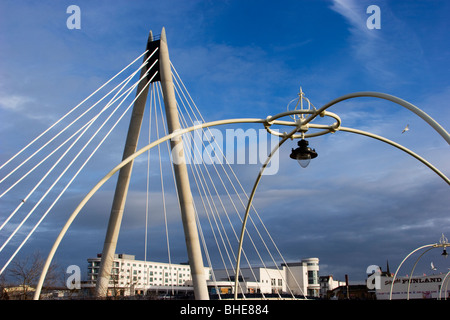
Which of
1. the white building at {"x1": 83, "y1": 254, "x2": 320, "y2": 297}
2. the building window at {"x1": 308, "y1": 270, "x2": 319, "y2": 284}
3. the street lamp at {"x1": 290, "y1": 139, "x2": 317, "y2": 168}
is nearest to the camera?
the street lamp at {"x1": 290, "y1": 139, "x2": 317, "y2": 168}

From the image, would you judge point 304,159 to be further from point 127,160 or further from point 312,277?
point 312,277

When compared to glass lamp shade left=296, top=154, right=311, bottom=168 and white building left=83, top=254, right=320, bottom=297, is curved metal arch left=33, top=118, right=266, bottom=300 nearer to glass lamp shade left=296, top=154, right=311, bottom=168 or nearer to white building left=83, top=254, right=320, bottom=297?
glass lamp shade left=296, top=154, right=311, bottom=168

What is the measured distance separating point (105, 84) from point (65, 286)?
38.4 m

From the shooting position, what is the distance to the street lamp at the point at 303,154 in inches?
558

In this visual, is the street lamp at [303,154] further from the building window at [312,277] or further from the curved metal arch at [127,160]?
the building window at [312,277]

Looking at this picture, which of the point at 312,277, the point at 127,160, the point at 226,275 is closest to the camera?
the point at 127,160

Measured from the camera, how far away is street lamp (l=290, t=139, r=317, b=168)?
14164 mm

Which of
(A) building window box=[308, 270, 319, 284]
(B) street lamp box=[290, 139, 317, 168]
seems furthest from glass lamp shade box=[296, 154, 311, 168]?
(A) building window box=[308, 270, 319, 284]

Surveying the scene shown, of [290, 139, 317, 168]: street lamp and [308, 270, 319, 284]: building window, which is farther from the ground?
[290, 139, 317, 168]: street lamp

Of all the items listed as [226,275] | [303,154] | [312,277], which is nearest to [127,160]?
[303,154]

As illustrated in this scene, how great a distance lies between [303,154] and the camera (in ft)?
46.5
